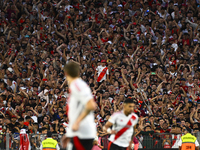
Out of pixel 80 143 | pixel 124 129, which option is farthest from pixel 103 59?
pixel 80 143

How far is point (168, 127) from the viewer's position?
13.1 meters

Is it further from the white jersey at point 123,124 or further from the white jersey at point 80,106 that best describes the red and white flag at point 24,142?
the white jersey at point 80,106

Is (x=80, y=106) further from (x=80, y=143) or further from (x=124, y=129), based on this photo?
(x=124, y=129)

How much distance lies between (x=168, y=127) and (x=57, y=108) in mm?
4124

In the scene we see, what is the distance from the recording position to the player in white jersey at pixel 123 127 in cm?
771

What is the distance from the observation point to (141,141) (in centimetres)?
1202

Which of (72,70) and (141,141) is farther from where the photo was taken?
(141,141)

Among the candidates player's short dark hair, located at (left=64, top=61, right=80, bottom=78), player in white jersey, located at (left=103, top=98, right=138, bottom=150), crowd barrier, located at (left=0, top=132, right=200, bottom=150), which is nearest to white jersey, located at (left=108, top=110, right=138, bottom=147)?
player in white jersey, located at (left=103, top=98, right=138, bottom=150)

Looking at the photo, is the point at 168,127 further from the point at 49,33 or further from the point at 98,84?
the point at 49,33

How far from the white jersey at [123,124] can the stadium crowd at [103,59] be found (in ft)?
12.8

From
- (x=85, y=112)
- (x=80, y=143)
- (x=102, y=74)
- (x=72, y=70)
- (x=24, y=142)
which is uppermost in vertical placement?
(x=102, y=74)

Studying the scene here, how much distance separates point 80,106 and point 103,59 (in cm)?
1103

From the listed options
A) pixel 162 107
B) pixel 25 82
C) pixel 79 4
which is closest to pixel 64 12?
pixel 79 4

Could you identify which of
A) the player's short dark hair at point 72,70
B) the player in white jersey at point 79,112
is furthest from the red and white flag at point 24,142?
the player's short dark hair at point 72,70
